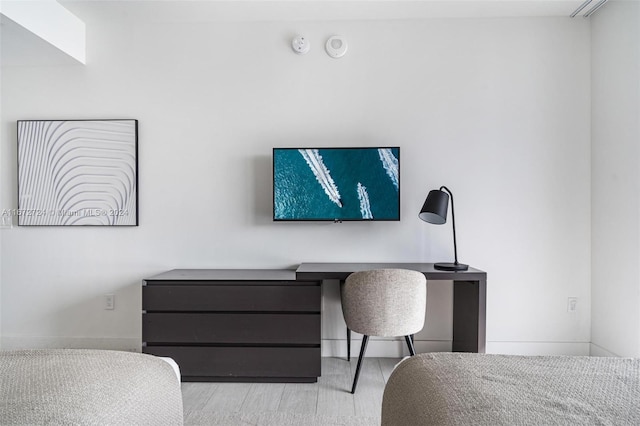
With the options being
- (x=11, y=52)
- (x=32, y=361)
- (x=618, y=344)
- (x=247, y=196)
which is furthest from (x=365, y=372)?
(x=11, y=52)

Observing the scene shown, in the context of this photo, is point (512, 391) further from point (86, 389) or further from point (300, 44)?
point (300, 44)


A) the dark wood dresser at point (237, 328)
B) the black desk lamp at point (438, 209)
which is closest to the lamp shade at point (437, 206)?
the black desk lamp at point (438, 209)

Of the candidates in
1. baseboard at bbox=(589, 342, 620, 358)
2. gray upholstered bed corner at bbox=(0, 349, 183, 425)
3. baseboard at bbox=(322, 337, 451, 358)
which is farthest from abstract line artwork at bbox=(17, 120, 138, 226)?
baseboard at bbox=(589, 342, 620, 358)

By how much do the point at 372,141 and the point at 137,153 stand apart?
5.82 ft

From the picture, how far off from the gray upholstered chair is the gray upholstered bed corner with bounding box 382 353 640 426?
99 cm

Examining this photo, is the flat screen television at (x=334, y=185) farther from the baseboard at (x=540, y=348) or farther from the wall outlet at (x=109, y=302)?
the wall outlet at (x=109, y=302)

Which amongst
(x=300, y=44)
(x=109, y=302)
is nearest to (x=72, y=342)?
(x=109, y=302)

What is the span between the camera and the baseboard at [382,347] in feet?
9.90

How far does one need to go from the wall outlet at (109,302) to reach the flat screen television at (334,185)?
142cm

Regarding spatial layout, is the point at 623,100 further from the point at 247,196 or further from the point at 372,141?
the point at 247,196

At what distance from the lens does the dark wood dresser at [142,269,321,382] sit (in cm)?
252

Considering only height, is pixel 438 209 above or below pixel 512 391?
above

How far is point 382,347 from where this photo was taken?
3029 mm

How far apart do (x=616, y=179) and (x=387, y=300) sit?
1.82 m
